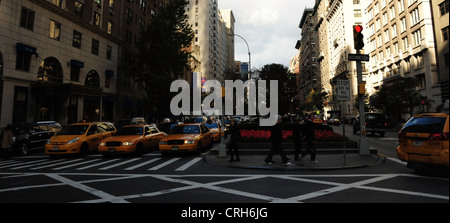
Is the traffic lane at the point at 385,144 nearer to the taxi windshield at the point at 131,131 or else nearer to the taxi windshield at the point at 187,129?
the taxi windshield at the point at 187,129

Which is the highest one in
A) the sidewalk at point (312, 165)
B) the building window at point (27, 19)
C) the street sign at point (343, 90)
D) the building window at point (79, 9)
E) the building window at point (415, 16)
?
the building window at point (415, 16)

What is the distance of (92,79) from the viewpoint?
29625mm

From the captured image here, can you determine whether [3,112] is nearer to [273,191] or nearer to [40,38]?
[40,38]

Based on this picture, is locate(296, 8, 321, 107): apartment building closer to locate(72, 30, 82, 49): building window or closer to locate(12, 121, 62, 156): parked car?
locate(72, 30, 82, 49): building window

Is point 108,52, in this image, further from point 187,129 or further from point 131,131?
point 187,129

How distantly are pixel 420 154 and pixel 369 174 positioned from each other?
2433 millimetres

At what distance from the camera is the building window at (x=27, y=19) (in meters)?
20.9

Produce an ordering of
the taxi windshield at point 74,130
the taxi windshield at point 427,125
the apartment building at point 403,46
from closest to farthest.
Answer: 1. the taxi windshield at point 427,125
2. the taxi windshield at point 74,130
3. the apartment building at point 403,46

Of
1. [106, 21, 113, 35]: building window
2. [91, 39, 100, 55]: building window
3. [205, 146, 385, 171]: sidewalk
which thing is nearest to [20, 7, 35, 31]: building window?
[91, 39, 100, 55]: building window

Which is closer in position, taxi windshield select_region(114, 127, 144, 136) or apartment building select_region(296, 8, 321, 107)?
taxi windshield select_region(114, 127, 144, 136)

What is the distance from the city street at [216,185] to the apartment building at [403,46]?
2898cm

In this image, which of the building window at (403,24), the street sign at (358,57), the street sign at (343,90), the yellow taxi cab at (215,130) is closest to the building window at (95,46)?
the yellow taxi cab at (215,130)

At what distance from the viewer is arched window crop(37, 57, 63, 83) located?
74.6ft

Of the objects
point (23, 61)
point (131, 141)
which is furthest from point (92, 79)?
point (131, 141)
